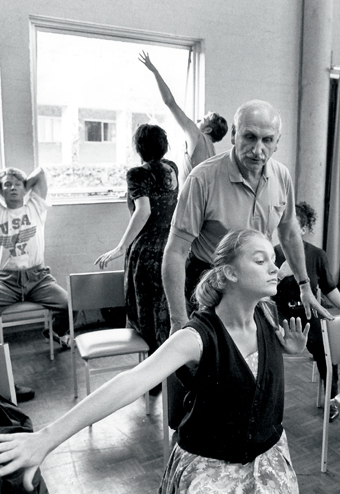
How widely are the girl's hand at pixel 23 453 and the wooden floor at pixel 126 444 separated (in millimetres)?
1344

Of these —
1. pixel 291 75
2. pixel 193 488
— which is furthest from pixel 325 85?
pixel 193 488

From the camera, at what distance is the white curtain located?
17.0 ft

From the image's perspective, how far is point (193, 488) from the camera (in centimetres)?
128

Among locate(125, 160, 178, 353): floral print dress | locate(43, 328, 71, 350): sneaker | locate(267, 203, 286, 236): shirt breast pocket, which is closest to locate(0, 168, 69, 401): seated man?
locate(43, 328, 71, 350): sneaker

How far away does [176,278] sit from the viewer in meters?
1.96

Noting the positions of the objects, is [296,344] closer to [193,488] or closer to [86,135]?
[193,488]

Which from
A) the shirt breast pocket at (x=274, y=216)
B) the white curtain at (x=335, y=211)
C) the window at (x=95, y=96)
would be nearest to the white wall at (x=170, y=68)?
the window at (x=95, y=96)

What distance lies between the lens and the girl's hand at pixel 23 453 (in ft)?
3.06

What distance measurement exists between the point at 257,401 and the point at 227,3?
→ 4.06 m

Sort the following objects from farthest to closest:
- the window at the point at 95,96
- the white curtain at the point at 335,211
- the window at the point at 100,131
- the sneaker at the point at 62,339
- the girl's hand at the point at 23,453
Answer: the white curtain at the point at 335,211 < the window at the point at 100,131 < the window at the point at 95,96 < the sneaker at the point at 62,339 < the girl's hand at the point at 23,453

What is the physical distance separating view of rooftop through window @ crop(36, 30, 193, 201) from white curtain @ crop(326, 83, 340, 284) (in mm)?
1651

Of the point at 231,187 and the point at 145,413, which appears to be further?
the point at 145,413

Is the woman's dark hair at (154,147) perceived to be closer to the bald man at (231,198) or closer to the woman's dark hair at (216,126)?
the woman's dark hair at (216,126)

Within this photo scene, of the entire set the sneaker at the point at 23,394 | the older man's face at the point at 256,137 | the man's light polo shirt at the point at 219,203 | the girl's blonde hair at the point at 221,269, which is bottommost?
the sneaker at the point at 23,394
